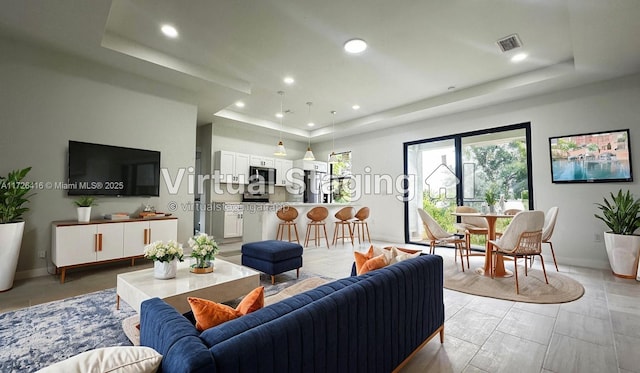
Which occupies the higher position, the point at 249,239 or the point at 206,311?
the point at 206,311

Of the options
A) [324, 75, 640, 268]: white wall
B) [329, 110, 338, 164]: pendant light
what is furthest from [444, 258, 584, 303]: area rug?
[329, 110, 338, 164]: pendant light

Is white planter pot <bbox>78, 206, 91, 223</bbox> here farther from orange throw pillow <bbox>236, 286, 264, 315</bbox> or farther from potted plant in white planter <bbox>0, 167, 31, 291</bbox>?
orange throw pillow <bbox>236, 286, 264, 315</bbox>

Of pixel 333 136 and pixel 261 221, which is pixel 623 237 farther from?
pixel 333 136

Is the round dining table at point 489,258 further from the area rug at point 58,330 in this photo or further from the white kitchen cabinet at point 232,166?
the white kitchen cabinet at point 232,166

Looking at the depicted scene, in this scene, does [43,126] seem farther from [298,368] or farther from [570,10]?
[570,10]

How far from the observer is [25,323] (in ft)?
7.48

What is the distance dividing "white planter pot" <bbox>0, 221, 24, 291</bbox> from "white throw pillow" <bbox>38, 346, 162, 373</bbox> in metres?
3.51

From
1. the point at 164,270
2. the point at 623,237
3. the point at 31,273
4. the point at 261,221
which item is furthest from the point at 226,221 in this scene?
the point at 623,237

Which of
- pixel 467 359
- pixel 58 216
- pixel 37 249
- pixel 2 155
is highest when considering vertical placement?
pixel 2 155

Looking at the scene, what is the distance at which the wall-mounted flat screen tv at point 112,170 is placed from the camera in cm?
374

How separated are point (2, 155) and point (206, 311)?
159 inches

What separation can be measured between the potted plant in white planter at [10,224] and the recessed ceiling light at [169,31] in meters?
2.23

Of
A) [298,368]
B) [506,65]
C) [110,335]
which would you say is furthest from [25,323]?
[506,65]

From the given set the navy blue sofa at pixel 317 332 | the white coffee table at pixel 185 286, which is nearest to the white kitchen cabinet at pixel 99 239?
the white coffee table at pixel 185 286
